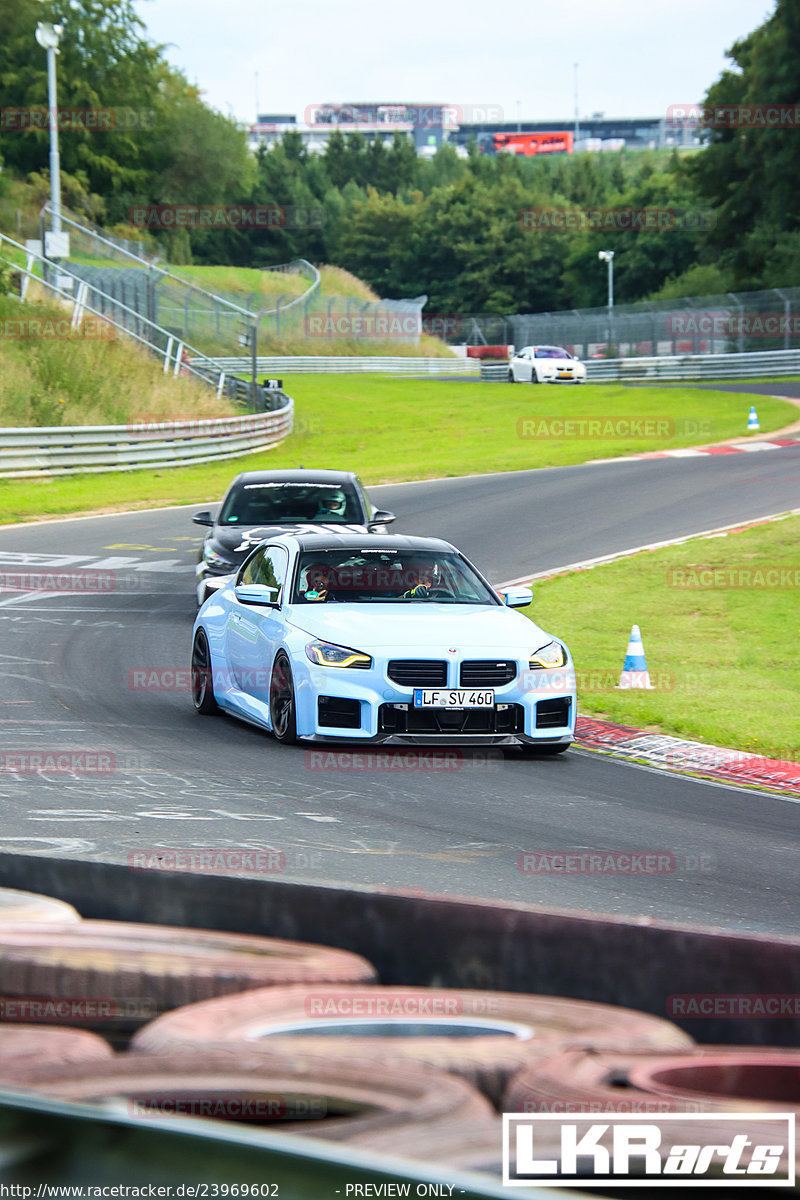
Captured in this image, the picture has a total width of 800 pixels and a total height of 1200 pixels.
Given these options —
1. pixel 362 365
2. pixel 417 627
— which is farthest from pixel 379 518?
pixel 362 365

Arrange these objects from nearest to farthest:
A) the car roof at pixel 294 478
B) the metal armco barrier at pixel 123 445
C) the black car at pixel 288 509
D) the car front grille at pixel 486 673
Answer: the car front grille at pixel 486 673
the black car at pixel 288 509
the car roof at pixel 294 478
the metal armco barrier at pixel 123 445

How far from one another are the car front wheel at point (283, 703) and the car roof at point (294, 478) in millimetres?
6319

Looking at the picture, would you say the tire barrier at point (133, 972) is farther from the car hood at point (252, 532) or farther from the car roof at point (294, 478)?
the car roof at point (294, 478)

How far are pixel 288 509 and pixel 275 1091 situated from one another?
13529mm

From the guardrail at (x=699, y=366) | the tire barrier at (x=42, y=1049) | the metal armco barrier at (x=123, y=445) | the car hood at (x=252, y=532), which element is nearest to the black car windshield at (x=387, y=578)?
the car hood at (x=252, y=532)

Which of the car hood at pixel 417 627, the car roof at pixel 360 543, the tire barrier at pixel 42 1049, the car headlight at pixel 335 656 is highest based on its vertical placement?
the car roof at pixel 360 543

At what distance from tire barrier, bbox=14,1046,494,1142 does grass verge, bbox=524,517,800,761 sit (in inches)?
319

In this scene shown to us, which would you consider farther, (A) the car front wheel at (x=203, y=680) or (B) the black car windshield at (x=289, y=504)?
(B) the black car windshield at (x=289, y=504)

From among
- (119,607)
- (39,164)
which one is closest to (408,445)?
(119,607)

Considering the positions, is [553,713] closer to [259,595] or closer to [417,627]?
[417,627]

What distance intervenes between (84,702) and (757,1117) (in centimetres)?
949

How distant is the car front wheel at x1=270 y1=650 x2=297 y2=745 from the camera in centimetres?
1008

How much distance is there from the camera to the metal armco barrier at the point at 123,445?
2987 centimetres

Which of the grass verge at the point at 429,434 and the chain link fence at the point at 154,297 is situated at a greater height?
the chain link fence at the point at 154,297
